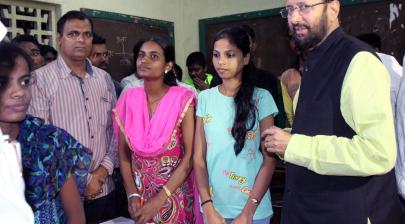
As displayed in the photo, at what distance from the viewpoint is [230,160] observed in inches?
72.4

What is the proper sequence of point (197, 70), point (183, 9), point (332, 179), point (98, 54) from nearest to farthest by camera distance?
point (332, 179) < point (98, 54) < point (197, 70) < point (183, 9)

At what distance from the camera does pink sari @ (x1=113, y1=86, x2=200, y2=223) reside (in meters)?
2.01

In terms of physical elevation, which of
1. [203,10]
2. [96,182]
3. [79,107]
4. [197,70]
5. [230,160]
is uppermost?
[203,10]

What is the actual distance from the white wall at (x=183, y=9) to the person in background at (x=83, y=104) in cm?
258

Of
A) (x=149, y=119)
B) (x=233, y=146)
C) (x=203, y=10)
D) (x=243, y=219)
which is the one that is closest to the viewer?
(x=243, y=219)

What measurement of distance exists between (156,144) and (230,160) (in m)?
0.39

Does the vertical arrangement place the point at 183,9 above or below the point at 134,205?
above

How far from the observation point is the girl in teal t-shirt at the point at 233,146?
181 cm

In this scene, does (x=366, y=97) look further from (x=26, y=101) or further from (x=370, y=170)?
(x=26, y=101)

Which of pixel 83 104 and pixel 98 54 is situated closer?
pixel 83 104

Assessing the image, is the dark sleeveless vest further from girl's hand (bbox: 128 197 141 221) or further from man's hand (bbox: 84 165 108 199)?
man's hand (bbox: 84 165 108 199)

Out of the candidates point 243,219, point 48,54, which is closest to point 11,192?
point 243,219

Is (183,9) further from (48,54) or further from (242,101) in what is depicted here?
(242,101)

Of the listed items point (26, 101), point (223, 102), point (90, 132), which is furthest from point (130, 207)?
point (26, 101)
